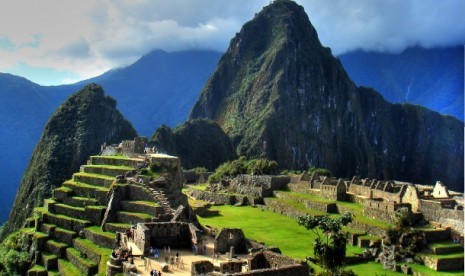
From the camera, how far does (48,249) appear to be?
3875 centimetres

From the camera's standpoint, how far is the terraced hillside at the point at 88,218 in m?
34.3

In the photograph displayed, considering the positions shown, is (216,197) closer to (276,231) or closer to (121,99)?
Result: (276,231)

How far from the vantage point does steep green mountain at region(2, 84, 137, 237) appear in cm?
9775

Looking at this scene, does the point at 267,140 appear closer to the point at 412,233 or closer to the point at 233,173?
the point at 233,173

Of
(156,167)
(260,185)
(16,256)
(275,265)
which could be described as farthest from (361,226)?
(16,256)

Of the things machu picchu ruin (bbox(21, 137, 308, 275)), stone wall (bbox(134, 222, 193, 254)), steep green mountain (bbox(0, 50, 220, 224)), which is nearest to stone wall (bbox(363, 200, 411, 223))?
machu picchu ruin (bbox(21, 137, 308, 275))

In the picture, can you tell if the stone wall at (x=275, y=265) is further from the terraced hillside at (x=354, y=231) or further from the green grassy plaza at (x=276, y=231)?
the terraced hillside at (x=354, y=231)

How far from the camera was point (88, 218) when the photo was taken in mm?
38812

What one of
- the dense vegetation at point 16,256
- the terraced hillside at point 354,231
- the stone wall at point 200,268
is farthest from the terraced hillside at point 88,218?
the stone wall at point 200,268

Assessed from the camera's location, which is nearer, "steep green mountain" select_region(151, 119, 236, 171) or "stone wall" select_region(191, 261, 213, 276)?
"stone wall" select_region(191, 261, 213, 276)

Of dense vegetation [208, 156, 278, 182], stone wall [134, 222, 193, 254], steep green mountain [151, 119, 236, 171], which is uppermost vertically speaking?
steep green mountain [151, 119, 236, 171]

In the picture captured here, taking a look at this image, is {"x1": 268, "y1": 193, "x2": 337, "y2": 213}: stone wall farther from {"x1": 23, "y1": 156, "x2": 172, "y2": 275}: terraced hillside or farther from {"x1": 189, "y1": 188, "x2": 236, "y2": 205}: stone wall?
{"x1": 23, "y1": 156, "x2": 172, "y2": 275}: terraced hillside

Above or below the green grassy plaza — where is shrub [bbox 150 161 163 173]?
above

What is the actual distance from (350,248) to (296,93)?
153 metres
